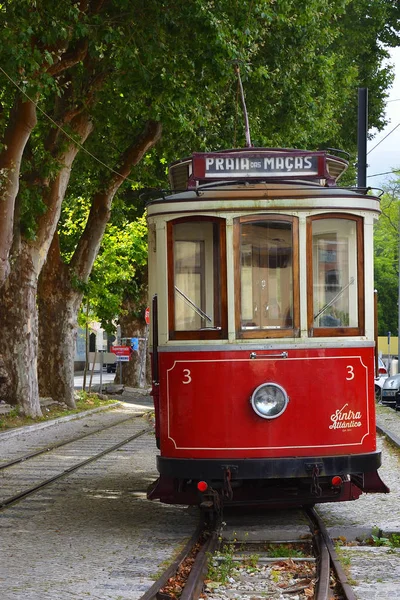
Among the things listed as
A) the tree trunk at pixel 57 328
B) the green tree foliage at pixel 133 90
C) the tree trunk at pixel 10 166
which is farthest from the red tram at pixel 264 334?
the tree trunk at pixel 57 328

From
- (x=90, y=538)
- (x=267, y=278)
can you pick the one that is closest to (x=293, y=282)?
(x=267, y=278)

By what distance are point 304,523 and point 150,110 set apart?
12.4 m

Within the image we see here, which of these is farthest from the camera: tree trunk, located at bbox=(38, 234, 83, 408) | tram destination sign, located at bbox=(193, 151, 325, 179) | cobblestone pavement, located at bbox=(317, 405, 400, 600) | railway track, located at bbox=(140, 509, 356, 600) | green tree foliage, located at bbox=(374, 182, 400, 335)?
green tree foliage, located at bbox=(374, 182, 400, 335)

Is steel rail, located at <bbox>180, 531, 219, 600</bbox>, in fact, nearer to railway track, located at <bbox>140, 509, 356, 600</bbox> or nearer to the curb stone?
railway track, located at <bbox>140, 509, 356, 600</bbox>

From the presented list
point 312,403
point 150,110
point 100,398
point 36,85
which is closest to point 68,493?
point 312,403

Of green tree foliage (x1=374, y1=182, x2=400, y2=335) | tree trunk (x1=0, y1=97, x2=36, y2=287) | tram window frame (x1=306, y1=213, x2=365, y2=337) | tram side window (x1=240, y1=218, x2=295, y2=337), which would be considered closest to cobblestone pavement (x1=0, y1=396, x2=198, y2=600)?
tram side window (x1=240, y1=218, x2=295, y2=337)

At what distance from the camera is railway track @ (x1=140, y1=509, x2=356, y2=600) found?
7.63 meters

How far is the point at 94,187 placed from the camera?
1137 inches

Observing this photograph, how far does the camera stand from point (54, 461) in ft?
54.5

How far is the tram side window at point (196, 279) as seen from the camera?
9812 mm

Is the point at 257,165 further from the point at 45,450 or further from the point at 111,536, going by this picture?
the point at 45,450

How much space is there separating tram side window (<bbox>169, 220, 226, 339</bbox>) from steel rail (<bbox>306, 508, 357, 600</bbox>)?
6.27 ft

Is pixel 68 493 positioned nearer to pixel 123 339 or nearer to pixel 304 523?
pixel 304 523

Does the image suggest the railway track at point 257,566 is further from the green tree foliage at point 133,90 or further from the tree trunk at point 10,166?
the tree trunk at point 10,166
